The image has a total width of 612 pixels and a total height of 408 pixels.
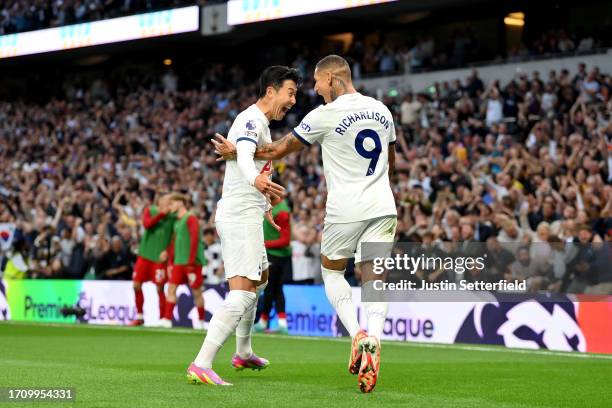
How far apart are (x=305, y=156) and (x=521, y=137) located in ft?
15.4

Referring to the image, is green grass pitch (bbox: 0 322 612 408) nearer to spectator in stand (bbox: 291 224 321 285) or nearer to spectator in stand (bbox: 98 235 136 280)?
spectator in stand (bbox: 291 224 321 285)

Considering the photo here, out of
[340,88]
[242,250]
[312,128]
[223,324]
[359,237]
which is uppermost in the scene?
[340,88]

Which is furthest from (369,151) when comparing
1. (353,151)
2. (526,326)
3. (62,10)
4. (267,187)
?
(62,10)

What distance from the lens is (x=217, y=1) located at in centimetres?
2916

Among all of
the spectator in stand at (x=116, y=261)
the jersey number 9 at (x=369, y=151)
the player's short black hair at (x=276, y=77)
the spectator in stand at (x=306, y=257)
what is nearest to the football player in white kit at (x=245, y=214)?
the player's short black hair at (x=276, y=77)

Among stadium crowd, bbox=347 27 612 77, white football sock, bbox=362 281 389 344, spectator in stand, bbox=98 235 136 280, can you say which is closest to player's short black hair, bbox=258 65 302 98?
white football sock, bbox=362 281 389 344

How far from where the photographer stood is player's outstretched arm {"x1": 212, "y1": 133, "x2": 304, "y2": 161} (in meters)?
7.46

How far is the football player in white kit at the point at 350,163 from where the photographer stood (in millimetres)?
7449

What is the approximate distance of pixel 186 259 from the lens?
16.8m

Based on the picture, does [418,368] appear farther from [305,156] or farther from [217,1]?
[217,1]

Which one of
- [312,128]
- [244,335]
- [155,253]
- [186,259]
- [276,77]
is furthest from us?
[155,253]

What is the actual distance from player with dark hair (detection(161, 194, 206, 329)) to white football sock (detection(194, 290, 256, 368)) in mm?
9087

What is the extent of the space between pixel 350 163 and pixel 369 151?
0.51ft

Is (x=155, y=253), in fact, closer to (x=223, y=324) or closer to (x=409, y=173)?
(x=409, y=173)
